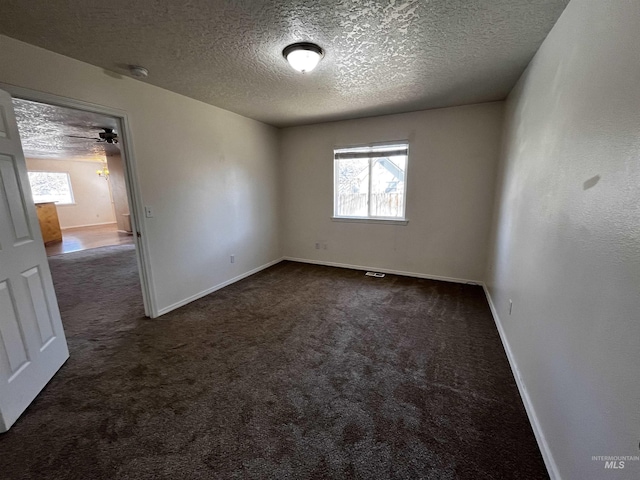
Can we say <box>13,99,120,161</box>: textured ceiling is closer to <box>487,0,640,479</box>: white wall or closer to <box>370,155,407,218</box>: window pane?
<box>370,155,407,218</box>: window pane

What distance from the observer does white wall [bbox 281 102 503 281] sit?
3.43 metres

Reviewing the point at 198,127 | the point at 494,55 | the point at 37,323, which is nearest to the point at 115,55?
the point at 198,127

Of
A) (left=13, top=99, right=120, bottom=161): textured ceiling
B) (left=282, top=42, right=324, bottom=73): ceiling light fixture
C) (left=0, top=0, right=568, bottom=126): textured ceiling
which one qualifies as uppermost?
(left=13, top=99, right=120, bottom=161): textured ceiling

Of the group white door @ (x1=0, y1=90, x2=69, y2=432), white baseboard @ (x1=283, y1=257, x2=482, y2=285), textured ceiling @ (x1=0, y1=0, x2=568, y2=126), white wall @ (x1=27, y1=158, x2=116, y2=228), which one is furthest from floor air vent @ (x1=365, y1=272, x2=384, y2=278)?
white wall @ (x1=27, y1=158, x2=116, y2=228)

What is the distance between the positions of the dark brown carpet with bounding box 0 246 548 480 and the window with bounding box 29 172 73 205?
8.71 metres

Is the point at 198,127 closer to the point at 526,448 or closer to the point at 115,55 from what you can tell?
the point at 115,55

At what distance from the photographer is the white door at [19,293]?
1.59 meters

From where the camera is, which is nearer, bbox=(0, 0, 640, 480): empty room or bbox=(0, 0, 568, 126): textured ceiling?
bbox=(0, 0, 640, 480): empty room

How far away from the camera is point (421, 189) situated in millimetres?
3777

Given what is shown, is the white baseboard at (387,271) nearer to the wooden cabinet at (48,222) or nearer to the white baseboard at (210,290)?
the white baseboard at (210,290)

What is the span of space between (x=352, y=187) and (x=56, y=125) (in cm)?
488

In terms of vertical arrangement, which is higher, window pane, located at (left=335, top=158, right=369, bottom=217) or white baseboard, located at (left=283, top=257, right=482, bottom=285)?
window pane, located at (left=335, top=158, right=369, bottom=217)

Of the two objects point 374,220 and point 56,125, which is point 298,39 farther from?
point 56,125

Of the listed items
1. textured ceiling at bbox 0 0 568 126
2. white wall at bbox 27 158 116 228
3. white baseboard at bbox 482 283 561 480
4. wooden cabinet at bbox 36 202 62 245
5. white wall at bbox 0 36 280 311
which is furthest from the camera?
white wall at bbox 27 158 116 228
